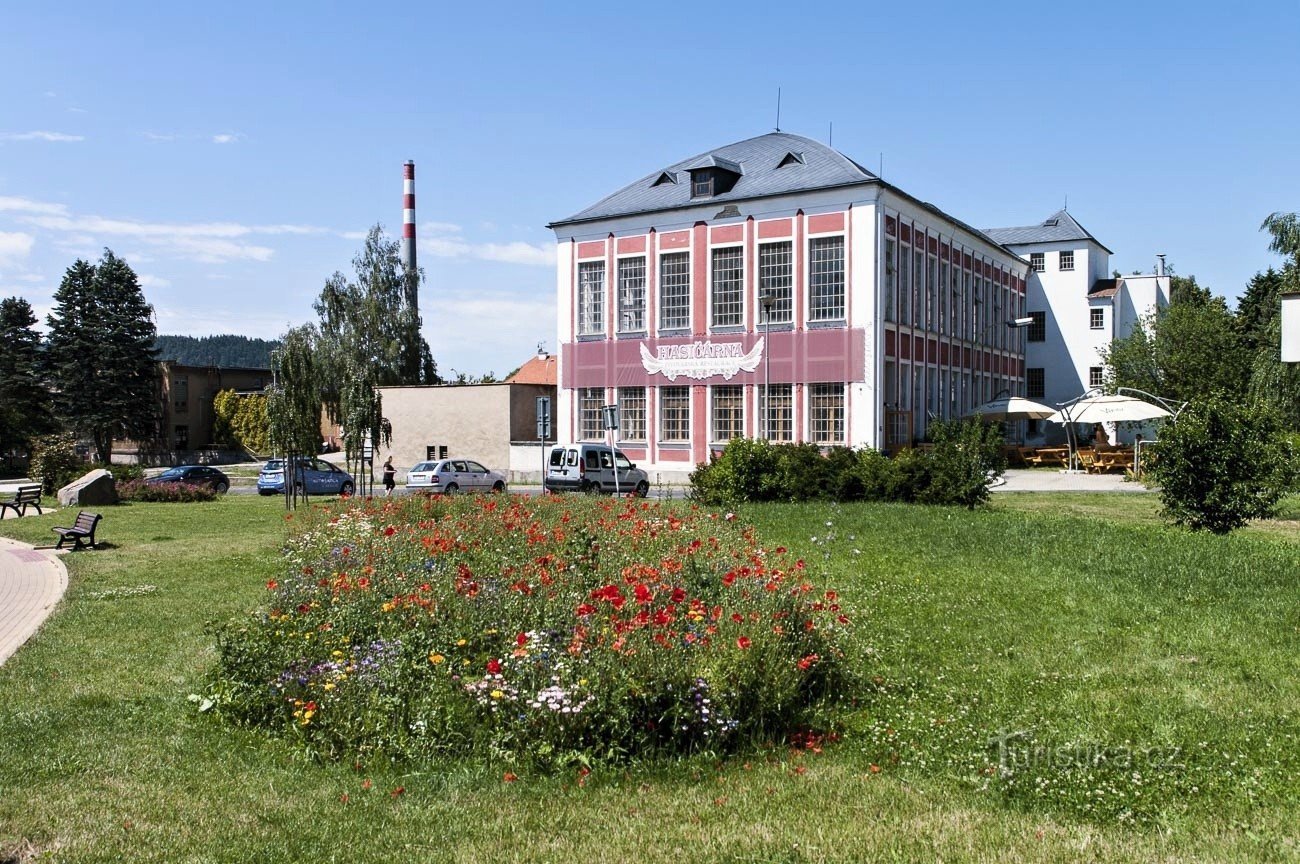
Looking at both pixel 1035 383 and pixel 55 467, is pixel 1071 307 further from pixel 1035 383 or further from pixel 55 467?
pixel 55 467

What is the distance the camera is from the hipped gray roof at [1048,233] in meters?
63.4

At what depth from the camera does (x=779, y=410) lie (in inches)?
1608

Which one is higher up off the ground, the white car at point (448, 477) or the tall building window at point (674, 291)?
the tall building window at point (674, 291)

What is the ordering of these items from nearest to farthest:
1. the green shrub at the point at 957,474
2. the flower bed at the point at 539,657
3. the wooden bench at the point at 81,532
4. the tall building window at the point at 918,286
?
the flower bed at the point at 539,657 < the wooden bench at the point at 81,532 < the green shrub at the point at 957,474 < the tall building window at the point at 918,286

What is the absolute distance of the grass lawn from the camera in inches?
206

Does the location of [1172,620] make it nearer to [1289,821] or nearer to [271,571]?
[1289,821]

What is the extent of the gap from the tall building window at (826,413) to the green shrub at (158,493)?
21662 mm

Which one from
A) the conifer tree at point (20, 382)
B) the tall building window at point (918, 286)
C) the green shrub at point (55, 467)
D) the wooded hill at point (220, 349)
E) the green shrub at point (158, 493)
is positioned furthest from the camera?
the wooded hill at point (220, 349)

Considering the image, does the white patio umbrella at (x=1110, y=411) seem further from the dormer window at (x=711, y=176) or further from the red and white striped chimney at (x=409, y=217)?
the red and white striped chimney at (x=409, y=217)

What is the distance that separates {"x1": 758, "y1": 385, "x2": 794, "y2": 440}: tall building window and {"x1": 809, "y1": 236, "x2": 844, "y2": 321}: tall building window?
300cm

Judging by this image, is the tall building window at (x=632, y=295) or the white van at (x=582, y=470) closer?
the white van at (x=582, y=470)

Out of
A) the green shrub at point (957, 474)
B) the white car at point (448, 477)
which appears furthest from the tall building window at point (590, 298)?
the green shrub at point (957, 474)

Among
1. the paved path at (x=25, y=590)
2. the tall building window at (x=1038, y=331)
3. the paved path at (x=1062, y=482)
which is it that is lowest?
the paved path at (x=25, y=590)

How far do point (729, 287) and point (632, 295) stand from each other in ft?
15.5
